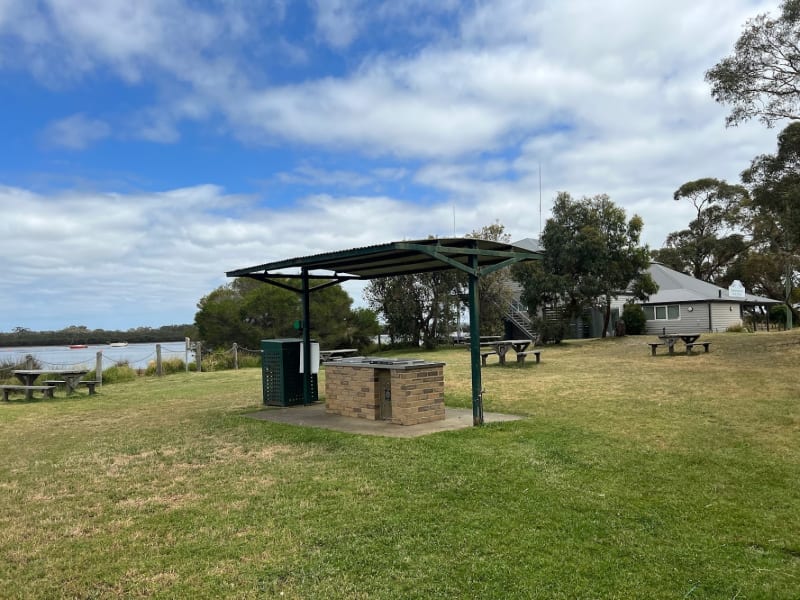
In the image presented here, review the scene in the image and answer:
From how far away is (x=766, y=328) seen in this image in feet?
116

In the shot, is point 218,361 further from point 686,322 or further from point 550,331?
point 686,322

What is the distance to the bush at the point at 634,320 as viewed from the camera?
107 feet

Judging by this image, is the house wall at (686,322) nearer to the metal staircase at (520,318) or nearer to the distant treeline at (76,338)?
the metal staircase at (520,318)

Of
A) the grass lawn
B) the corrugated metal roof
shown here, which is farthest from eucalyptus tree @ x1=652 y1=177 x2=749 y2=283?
the grass lawn

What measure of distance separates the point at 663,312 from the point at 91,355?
95.4 feet

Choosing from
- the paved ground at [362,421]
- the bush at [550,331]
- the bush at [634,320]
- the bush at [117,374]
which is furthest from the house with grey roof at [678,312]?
the paved ground at [362,421]

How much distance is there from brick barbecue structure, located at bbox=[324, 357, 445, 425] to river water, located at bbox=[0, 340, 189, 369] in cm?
1027

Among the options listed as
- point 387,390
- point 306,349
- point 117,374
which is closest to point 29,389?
point 117,374

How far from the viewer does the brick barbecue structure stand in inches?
306

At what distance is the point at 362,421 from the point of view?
8.23m

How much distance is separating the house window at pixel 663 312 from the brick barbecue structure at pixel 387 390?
94.8 feet

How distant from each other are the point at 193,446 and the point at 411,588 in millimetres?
4539

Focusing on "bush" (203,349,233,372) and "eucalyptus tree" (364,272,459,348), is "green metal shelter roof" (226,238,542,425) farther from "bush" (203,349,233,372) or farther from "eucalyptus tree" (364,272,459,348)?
"eucalyptus tree" (364,272,459,348)

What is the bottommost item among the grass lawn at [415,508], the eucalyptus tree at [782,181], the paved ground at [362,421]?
the grass lawn at [415,508]
